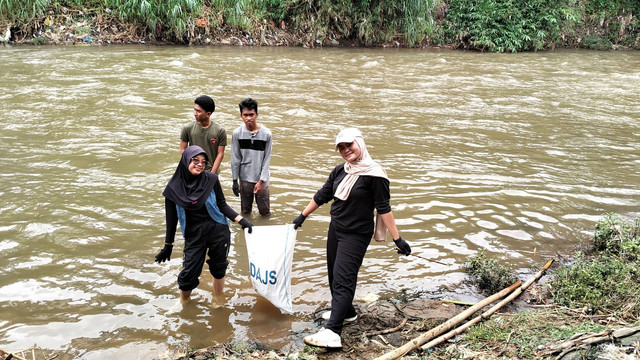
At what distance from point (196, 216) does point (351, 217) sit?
1276mm

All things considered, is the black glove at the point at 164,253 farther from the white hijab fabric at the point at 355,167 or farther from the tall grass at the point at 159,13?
the tall grass at the point at 159,13

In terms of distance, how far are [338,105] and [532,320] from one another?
27.4ft

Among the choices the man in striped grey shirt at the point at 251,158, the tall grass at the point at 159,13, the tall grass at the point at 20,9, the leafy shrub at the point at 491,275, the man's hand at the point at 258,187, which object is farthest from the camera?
Result: the tall grass at the point at 159,13

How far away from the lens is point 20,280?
446cm

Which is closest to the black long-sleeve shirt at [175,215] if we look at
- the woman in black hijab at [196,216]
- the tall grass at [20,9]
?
the woman in black hijab at [196,216]

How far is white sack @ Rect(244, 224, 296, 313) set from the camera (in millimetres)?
4004

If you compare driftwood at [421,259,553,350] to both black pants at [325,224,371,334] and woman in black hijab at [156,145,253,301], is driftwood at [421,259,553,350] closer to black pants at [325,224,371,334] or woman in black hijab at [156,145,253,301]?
black pants at [325,224,371,334]

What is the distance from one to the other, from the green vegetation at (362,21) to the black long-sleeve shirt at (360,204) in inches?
661

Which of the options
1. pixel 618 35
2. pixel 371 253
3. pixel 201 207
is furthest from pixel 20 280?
pixel 618 35

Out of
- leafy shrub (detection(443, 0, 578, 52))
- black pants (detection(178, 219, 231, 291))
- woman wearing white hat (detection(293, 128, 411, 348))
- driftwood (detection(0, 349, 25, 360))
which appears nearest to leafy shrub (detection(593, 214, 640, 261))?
woman wearing white hat (detection(293, 128, 411, 348))

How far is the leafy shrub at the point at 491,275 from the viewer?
14.8 ft

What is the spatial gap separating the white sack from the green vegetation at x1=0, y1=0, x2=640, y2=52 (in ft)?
54.1

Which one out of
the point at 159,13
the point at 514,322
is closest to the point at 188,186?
the point at 514,322

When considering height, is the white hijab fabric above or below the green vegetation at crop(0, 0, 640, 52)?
below
